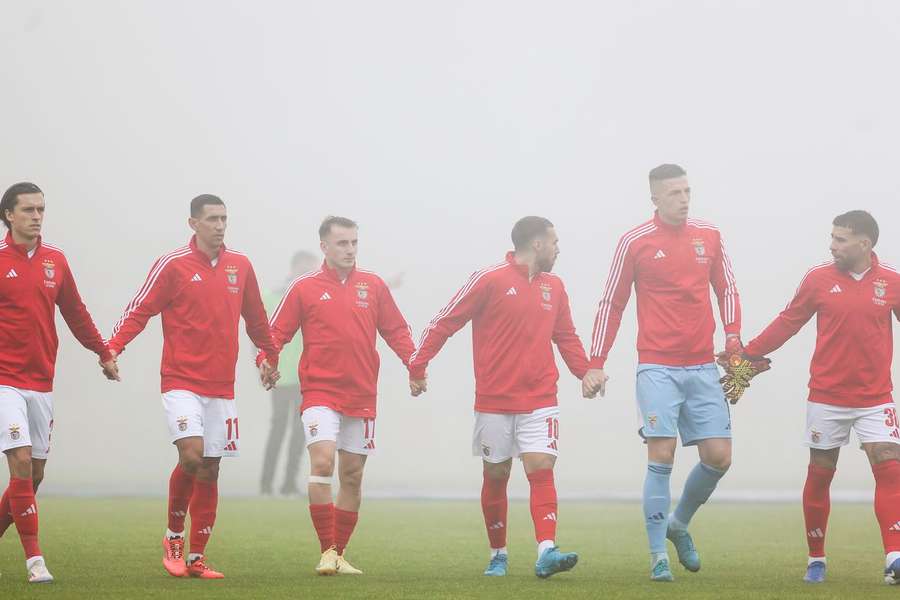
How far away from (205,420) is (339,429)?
0.73 meters

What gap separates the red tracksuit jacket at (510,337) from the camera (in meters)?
7.39

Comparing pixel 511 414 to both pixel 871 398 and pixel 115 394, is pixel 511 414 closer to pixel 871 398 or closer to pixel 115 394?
pixel 871 398

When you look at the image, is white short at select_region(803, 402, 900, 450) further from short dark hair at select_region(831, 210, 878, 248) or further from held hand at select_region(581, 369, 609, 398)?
held hand at select_region(581, 369, 609, 398)

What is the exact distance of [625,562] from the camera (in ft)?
26.2

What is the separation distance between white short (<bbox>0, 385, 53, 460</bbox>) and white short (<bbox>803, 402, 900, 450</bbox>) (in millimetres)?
3930

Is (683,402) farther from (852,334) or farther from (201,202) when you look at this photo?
(201,202)

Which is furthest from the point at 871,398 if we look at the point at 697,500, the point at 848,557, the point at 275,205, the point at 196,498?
the point at 275,205

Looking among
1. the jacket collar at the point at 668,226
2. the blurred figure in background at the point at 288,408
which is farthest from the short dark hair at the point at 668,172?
the blurred figure in background at the point at 288,408

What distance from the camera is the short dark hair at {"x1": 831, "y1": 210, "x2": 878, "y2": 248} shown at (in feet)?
23.6

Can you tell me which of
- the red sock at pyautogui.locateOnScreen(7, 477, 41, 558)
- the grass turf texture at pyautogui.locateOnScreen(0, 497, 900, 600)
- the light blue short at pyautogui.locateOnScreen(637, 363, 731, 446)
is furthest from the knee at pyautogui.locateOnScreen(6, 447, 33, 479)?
the light blue short at pyautogui.locateOnScreen(637, 363, 731, 446)

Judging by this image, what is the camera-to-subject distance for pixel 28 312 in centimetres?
685

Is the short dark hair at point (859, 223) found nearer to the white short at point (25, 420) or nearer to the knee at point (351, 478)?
the knee at point (351, 478)

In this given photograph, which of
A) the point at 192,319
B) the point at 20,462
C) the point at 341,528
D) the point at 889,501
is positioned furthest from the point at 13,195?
the point at 889,501

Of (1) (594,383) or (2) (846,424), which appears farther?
(1) (594,383)
